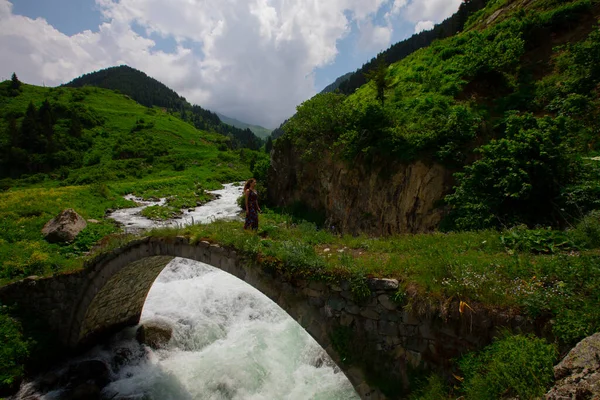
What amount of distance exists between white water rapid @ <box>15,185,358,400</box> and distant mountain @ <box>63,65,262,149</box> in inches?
4485

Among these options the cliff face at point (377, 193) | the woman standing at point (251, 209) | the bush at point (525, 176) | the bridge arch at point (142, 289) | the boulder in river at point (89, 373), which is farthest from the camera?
the cliff face at point (377, 193)

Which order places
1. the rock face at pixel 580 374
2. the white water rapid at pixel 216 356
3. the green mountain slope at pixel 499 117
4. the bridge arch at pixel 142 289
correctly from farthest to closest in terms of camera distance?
1. the white water rapid at pixel 216 356
2. the green mountain slope at pixel 499 117
3. the bridge arch at pixel 142 289
4. the rock face at pixel 580 374

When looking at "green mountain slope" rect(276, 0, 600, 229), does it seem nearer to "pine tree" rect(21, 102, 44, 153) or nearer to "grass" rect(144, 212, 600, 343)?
"grass" rect(144, 212, 600, 343)

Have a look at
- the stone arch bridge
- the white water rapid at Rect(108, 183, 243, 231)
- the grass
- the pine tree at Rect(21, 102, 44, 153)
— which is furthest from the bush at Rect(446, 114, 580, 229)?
the pine tree at Rect(21, 102, 44, 153)

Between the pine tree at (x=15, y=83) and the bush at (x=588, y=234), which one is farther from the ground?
the pine tree at (x=15, y=83)

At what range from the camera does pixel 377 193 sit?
13617 millimetres

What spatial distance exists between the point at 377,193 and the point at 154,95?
157016 millimetres

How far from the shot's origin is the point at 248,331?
12242 mm

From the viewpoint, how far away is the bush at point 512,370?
10.6 ft

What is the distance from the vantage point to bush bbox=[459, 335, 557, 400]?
324cm

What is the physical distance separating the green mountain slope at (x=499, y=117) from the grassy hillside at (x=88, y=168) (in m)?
14.1

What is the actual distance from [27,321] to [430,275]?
47.7 ft

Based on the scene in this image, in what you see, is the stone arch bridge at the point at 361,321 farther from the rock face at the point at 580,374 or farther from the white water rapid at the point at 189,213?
the white water rapid at the point at 189,213

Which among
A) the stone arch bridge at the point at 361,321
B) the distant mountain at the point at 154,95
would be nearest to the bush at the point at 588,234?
the stone arch bridge at the point at 361,321
